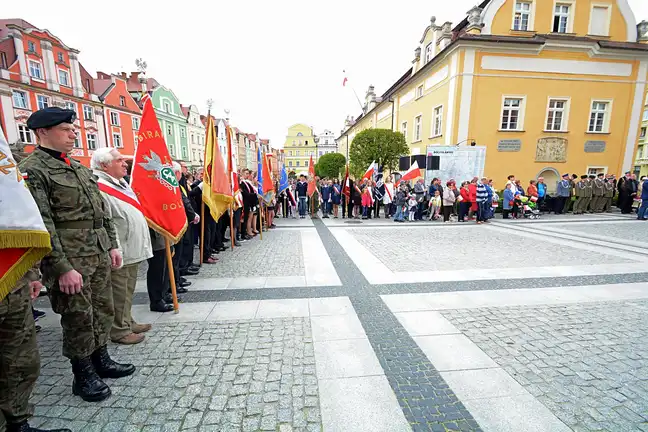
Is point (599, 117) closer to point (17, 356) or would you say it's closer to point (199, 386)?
point (199, 386)

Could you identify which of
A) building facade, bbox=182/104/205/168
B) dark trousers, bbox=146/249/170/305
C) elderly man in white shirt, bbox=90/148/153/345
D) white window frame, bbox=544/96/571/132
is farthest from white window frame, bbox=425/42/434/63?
building facade, bbox=182/104/205/168

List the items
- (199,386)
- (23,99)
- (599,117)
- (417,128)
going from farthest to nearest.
→ (417,128)
(23,99)
(599,117)
(199,386)

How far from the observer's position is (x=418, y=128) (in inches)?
926

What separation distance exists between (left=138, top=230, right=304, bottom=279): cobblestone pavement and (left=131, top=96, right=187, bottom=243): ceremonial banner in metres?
2.00

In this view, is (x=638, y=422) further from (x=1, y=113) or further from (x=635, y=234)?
(x=1, y=113)

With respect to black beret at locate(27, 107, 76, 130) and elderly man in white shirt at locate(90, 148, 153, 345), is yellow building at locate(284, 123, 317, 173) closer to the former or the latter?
elderly man in white shirt at locate(90, 148, 153, 345)

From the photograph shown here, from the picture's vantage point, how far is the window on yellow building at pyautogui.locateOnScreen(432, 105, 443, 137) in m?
19.5

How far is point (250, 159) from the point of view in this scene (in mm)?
70062

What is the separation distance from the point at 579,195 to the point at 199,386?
1842 cm

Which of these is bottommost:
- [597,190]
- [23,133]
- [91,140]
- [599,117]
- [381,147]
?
[597,190]

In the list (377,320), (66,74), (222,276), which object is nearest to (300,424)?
(377,320)

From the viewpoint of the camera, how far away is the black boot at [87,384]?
2398mm

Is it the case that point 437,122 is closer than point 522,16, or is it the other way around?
point 522,16

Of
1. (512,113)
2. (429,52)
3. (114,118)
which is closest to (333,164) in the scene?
(114,118)
